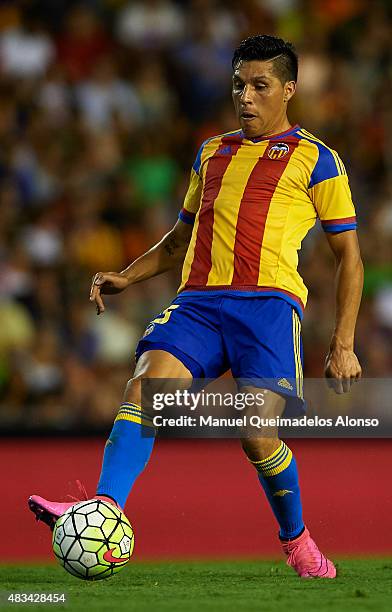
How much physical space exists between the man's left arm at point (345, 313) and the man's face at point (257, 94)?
0.55 meters

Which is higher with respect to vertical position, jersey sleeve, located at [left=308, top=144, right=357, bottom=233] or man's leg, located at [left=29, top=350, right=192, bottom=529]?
jersey sleeve, located at [left=308, top=144, right=357, bottom=233]

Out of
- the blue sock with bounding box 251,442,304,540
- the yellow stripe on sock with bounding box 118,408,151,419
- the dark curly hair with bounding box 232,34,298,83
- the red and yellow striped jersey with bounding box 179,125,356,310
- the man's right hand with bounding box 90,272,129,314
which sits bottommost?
the blue sock with bounding box 251,442,304,540

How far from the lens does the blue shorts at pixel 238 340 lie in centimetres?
482

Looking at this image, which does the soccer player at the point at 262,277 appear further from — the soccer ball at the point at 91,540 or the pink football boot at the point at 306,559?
the soccer ball at the point at 91,540

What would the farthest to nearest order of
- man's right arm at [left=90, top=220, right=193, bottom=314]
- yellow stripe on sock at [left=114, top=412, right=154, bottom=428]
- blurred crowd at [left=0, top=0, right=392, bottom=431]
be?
blurred crowd at [left=0, top=0, right=392, bottom=431] → man's right arm at [left=90, top=220, right=193, bottom=314] → yellow stripe on sock at [left=114, top=412, right=154, bottom=428]

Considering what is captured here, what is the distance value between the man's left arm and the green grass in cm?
79

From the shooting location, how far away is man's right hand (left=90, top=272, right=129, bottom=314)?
16.4ft

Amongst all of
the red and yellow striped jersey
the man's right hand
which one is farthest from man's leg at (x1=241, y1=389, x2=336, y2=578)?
the man's right hand

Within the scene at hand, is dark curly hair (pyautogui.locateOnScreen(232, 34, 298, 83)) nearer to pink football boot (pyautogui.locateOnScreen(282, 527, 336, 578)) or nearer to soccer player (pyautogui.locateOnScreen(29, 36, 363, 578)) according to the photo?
soccer player (pyautogui.locateOnScreen(29, 36, 363, 578))

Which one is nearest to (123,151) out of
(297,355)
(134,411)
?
(297,355)

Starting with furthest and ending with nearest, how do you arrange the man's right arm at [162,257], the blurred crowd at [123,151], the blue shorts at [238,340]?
the blurred crowd at [123,151], the man's right arm at [162,257], the blue shorts at [238,340]

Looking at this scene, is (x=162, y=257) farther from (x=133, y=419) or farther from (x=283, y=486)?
(x=283, y=486)

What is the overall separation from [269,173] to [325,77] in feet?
19.0

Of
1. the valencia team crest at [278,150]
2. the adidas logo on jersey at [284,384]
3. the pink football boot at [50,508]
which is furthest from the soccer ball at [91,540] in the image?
the valencia team crest at [278,150]
